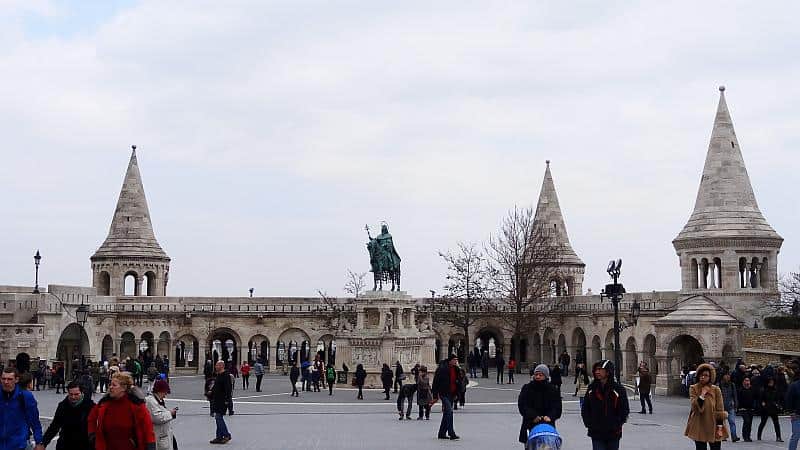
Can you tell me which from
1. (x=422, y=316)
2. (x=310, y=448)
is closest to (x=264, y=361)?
(x=422, y=316)

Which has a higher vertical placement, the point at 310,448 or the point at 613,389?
the point at 613,389

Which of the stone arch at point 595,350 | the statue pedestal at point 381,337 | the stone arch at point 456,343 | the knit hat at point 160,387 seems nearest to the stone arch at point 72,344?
the statue pedestal at point 381,337

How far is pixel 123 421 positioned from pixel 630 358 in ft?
122

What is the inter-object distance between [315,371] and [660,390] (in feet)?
36.9

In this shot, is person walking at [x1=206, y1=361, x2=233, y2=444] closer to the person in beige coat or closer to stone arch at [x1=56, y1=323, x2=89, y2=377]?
the person in beige coat

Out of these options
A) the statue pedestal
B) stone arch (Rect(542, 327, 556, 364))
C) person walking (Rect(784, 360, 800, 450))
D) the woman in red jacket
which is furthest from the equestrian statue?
the woman in red jacket

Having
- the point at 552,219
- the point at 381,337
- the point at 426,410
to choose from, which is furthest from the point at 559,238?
the point at 426,410

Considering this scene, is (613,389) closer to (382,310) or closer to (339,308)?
(382,310)

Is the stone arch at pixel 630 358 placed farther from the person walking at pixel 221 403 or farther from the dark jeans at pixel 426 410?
the person walking at pixel 221 403

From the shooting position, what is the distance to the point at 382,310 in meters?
35.9

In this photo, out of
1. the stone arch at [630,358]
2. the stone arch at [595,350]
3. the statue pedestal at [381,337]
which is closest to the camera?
the statue pedestal at [381,337]

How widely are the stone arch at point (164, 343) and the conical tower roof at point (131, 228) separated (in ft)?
13.2

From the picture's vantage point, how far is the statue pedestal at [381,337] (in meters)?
35.5

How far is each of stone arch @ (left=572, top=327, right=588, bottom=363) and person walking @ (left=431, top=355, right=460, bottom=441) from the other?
2994cm
